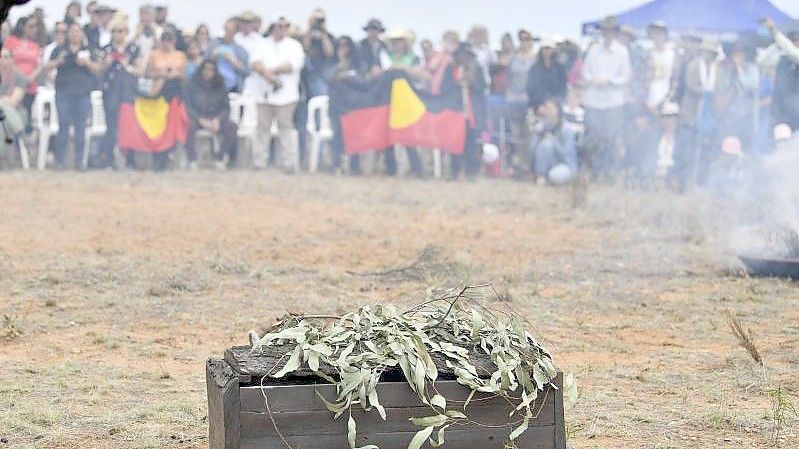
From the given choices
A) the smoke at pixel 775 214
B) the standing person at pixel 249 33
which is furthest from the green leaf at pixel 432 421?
the standing person at pixel 249 33

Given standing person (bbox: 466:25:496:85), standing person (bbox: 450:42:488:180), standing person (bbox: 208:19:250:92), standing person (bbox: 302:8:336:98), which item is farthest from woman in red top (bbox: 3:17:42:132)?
standing person (bbox: 466:25:496:85)

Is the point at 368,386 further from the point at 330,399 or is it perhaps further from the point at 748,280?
the point at 748,280

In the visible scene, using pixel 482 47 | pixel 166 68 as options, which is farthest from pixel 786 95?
pixel 166 68

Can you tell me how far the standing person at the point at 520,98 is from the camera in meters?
21.0

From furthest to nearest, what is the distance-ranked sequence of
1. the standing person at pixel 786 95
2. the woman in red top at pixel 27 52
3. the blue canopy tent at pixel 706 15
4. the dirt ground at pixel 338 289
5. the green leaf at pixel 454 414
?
the blue canopy tent at pixel 706 15 → the woman in red top at pixel 27 52 → the standing person at pixel 786 95 → the dirt ground at pixel 338 289 → the green leaf at pixel 454 414

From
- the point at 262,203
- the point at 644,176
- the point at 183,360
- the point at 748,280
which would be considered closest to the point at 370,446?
the point at 183,360

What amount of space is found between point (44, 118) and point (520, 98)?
24.1ft

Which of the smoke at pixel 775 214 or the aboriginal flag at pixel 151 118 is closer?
the smoke at pixel 775 214

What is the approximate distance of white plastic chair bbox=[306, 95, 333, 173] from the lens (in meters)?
20.7

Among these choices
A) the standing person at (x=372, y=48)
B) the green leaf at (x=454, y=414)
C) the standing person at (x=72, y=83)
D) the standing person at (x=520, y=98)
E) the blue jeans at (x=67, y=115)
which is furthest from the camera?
the standing person at (x=520, y=98)

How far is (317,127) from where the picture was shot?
2111 cm

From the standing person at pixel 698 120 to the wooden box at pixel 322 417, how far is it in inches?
597

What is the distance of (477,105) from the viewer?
68.9 ft

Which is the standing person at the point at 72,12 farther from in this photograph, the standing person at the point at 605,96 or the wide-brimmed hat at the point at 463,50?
the standing person at the point at 605,96
